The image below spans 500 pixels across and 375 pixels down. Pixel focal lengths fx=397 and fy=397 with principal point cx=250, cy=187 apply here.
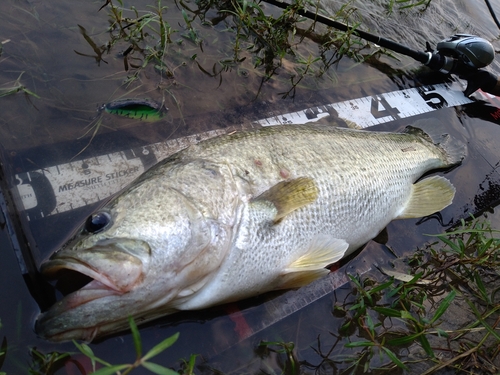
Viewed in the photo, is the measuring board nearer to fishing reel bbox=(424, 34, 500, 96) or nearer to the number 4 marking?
the number 4 marking

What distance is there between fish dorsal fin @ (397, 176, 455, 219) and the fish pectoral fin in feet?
3.10

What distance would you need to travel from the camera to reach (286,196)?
234 centimetres

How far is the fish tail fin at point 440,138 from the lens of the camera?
3780 mm

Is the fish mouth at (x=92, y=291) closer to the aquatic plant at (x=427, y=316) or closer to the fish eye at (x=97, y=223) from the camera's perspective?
the fish eye at (x=97, y=223)

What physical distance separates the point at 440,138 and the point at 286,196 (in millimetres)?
2270

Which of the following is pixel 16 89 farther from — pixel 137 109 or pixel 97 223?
pixel 97 223

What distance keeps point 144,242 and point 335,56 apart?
3269mm

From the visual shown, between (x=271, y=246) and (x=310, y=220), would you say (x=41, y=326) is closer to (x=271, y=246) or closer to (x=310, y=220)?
(x=271, y=246)

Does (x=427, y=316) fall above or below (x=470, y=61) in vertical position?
below

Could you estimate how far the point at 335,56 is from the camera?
434cm

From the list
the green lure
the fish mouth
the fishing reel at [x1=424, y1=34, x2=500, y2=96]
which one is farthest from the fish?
the fishing reel at [x1=424, y1=34, x2=500, y2=96]

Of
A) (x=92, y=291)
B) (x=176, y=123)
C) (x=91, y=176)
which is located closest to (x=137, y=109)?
(x=176, y=123)

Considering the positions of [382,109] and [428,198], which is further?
[382,109]

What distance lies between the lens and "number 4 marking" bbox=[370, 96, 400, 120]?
4.05 meters
